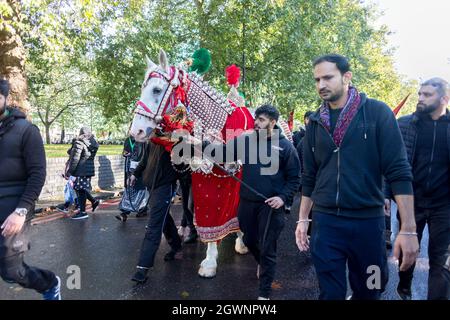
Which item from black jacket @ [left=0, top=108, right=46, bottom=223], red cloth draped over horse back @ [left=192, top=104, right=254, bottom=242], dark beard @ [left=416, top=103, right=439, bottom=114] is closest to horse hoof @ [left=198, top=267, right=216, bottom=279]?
red cloth draped over horse back @ [left=192, top=104, right=254, bottom=242]

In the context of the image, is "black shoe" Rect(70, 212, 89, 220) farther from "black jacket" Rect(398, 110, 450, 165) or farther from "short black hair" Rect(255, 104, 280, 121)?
"black jacket" Rect(398, 110, 450, 165)

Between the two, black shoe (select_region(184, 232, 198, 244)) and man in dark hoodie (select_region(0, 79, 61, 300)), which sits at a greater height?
man in dark hoodie (select_region(0, 79, 61, 300))

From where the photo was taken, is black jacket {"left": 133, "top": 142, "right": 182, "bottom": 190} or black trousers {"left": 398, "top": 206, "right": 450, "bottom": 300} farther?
black jacket {"left": 133, "top": 142, "right": 182, "bottom": 190}

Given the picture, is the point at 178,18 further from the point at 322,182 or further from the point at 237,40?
the point at 322,182

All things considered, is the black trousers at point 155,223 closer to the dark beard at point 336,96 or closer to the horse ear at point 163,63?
the horse ear at point 163,63

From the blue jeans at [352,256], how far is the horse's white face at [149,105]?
86.7 inches

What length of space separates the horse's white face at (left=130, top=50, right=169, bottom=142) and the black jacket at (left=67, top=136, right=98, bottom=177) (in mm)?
4399

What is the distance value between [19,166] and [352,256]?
2.77m

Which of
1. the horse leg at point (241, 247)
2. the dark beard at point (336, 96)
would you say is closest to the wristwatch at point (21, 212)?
the dark beard at point (336, 96)

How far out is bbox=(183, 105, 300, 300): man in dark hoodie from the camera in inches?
143

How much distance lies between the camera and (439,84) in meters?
3.46

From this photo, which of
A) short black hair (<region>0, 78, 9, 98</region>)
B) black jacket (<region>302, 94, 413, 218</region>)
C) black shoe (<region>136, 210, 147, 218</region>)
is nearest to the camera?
black jacket (<region>302, 94, 413, 218</region>)

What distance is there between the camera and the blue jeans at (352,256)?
7.96ft
